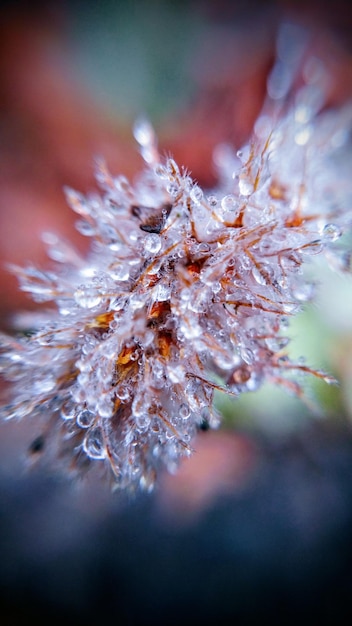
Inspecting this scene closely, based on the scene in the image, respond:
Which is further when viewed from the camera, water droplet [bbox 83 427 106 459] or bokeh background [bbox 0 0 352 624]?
bokeh background [bbox 0 0 352 624]

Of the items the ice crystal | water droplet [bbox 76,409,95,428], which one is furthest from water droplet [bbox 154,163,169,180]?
water droplet [bbox 76,409,95,428]

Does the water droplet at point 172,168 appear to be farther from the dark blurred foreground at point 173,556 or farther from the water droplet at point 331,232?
the dark blurred foreground at point 173,556

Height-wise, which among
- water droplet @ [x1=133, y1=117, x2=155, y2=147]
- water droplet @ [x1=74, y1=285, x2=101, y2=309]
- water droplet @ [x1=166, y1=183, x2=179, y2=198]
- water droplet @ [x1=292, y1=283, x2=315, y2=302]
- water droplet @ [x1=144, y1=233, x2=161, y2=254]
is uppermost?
water droplet @ [x1=133, y1=117, x2=155, y2=147]

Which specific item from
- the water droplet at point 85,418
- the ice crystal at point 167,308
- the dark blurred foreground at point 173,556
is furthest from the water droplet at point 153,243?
the dark blurred foreground at point 173,556

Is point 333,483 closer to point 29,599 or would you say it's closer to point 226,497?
point 226,497

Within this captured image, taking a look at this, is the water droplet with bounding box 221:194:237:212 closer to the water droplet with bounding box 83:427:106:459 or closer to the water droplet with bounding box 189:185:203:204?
the water droplet with bounding box 189:185:203:204

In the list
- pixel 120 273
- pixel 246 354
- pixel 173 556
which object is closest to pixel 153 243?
pixel 120 273

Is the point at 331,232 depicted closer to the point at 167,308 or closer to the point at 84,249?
the point at 167,308

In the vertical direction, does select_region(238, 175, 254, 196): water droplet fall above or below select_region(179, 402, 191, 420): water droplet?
above
